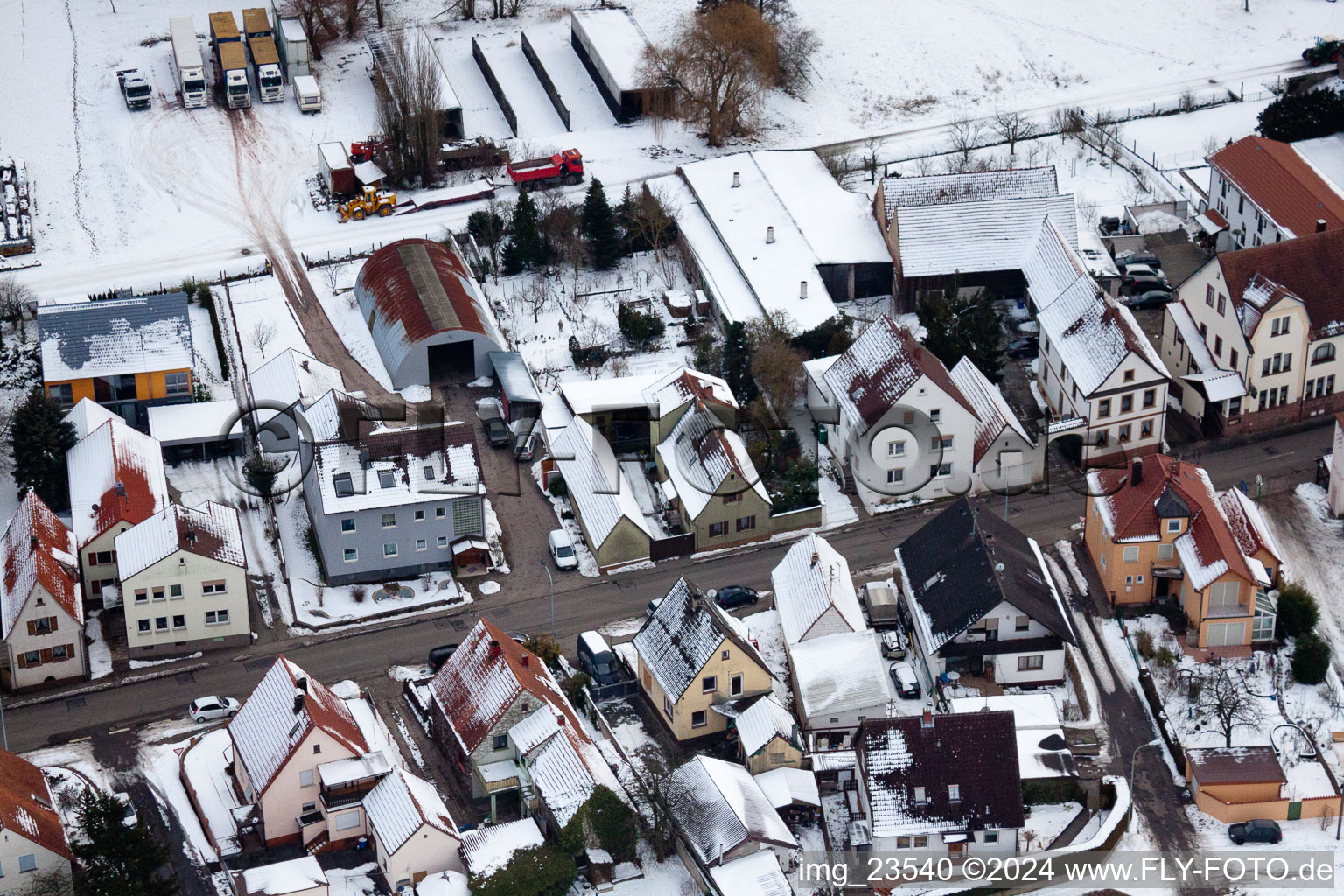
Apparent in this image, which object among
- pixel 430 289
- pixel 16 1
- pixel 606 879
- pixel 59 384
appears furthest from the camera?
pixel 16 1

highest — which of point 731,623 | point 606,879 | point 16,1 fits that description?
point 16,1

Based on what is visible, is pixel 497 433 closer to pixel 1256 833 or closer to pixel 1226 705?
pixel 1226 705

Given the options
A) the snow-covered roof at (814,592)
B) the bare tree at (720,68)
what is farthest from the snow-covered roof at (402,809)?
the bare tree at (720,68)

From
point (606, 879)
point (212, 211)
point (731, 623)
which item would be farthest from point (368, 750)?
point (212, 211)

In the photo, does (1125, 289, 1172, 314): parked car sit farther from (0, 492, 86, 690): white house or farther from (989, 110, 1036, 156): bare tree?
(0, 492, 86, 690): white house

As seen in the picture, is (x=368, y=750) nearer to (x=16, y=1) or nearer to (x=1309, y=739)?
(x=1309, y=739)

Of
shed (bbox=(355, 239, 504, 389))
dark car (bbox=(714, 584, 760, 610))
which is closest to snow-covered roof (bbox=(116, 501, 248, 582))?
shed (bbox=(355, 239, 504, 389))

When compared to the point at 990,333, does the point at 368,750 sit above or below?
below

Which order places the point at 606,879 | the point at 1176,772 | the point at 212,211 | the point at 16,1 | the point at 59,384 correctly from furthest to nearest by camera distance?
1. the point at 16,1
2. the point at 212,211
3. the point at 59,384
4. the point at 1176,772
5. the point at 606,879

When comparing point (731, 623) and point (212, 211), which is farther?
point (212, 211)
